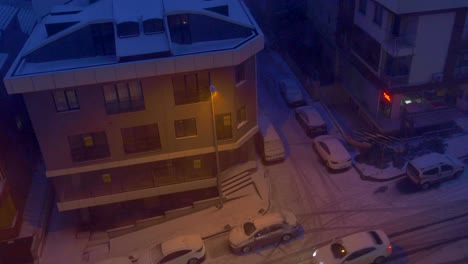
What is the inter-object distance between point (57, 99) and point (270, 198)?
17.2m

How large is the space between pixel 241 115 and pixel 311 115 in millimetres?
10176

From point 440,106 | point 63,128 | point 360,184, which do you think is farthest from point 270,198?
point 440,106

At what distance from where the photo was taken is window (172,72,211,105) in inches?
1265

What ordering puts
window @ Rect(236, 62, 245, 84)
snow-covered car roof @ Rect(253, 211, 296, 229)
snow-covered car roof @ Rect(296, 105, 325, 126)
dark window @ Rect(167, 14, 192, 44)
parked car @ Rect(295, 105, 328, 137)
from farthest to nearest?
1. snow-covered car roof @ Rect(296, 105, 325, 126)
2. parked car @ Rect(295, 105, 328, 137)
3. window @ Rect(236, 62, 245, 84)
4. dark window @ Rect(167, 14, 192, 44)
5. snow-covered car roof @ Rect(253, 211, 296, 229)

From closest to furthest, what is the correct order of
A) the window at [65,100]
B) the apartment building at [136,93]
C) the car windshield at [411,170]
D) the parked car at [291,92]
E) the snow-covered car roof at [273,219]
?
the apartment building at [136,93], the window at [65,100], the snow-covered car roof at [273,219], the car windshield at [411,170], the parked car at [291,92]

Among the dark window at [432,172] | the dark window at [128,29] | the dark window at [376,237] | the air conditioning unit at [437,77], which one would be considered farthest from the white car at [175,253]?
the air conditioning unit at [437,77]

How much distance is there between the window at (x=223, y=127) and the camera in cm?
3447

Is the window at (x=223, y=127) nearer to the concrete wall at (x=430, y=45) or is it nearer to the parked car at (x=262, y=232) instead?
the parked car at (x=262, y=232)

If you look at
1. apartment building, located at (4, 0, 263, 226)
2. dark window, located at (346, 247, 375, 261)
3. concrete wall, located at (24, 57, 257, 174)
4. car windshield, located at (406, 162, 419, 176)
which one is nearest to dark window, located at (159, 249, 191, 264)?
apartment building, located at (4, 0, 263, 226)

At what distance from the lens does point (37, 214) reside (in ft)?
118

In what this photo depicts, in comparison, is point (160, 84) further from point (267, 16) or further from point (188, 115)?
point (267, 16)

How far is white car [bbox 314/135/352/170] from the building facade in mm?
4754

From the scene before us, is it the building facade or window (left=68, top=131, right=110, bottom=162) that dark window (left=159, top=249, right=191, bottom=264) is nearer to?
window (left=68, top=131, right=110, bottom=162)

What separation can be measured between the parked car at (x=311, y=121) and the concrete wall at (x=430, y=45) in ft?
28.0
